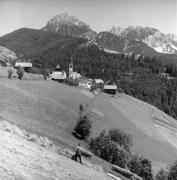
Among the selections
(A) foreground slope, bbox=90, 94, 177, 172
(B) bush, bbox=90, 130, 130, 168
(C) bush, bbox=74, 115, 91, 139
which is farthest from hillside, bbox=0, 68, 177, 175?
(B) bush, bbox=90, 130, 130, 168

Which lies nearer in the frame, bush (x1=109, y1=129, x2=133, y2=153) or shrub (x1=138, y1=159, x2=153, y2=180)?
shrub (x1=138, y1=159, x2=153, y2=180)

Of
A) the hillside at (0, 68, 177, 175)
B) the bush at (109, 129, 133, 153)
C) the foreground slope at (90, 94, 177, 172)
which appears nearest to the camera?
the hillside at (0, 68, 177, 175)

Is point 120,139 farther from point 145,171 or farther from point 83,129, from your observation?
point 145,171

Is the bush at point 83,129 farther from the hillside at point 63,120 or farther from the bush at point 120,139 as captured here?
the bush at point 120,139

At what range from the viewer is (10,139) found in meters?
35.9

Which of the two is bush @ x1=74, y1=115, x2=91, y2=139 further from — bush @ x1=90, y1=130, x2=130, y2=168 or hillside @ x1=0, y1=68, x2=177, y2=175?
bush @ x1=90, y1=130, x2=130, y2=168

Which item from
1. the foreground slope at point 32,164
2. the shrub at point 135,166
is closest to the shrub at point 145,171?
the shrub at point 135,166

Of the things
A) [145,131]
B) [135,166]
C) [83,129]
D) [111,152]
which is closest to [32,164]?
[111,152]

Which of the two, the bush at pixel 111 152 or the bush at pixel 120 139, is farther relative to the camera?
the bush at pixel 120 139

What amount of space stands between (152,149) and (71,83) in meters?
70.9

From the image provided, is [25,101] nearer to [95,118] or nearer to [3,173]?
[95,118]

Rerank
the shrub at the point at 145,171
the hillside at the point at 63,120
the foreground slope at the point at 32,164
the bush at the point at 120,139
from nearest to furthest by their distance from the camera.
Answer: the foreground slope at the point at 32,164 → the shrub at the point at 145,171 → the hillside at the point at 63,120 → the bush at the point at 120,139

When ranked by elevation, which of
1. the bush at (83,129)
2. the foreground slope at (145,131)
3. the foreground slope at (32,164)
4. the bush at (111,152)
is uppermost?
the foreground slope at (32,164)

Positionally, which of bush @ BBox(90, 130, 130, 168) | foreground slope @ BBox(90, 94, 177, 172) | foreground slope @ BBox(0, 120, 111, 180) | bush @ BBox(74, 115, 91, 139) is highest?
foreground slope @ BBox(0, 120, 111, 180)
